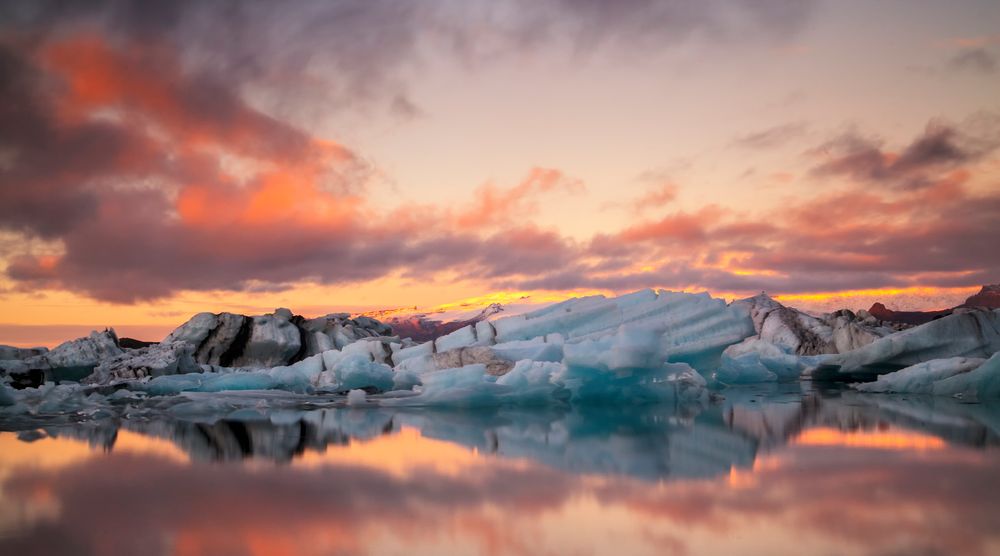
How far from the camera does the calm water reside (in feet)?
9.40

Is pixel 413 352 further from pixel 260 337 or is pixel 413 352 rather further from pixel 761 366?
pixel 761 366

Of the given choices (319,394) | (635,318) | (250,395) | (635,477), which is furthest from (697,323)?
(635,477)

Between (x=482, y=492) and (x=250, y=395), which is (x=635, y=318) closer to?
(x=250, y=395)

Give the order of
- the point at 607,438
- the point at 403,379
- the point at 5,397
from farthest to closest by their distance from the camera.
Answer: the point at 403,379 < the point at 5,397 < the point at 607,438


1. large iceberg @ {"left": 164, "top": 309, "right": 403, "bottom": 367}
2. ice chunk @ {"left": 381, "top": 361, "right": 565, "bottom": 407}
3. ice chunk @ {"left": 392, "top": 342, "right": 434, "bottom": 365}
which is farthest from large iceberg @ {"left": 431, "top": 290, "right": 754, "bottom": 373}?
large iceberg @ {"left": 164, "top": 309, "right": 403, "bottom": 367}

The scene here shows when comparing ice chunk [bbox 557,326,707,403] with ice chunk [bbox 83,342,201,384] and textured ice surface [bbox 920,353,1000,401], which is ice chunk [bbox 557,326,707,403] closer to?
textured ice surface [bbox 920,353,1000,401]

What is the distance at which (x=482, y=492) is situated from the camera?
3809 millimetres

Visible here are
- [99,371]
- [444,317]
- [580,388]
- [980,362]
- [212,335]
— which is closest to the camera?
[580,388]

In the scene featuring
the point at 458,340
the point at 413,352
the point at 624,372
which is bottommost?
the point at 624,372

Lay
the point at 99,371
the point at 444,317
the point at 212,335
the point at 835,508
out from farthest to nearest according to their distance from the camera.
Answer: the point at 444,317
the point at 212,335
the point at 99,371
the point at 835,508

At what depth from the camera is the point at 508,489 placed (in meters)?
3.88

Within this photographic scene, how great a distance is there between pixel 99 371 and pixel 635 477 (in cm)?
1424

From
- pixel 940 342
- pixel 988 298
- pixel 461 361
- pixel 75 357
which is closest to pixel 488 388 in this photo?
pixel 461 361

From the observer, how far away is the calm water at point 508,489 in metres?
2.87
